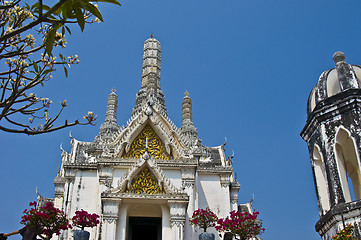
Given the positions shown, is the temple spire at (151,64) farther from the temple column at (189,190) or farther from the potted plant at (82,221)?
the potted plant at (82,221)

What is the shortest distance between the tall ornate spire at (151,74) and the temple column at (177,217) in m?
8.79

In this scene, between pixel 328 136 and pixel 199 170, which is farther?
pixel 199 170

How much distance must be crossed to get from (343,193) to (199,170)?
7259 mm

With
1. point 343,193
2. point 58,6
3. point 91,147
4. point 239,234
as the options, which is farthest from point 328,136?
point 91,147

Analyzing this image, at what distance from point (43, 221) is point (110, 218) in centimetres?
362

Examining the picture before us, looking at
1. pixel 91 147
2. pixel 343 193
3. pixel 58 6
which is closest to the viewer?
pixel 58 6

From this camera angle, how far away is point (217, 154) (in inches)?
830

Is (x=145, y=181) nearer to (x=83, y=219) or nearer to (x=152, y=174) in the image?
(x=152, y=174)

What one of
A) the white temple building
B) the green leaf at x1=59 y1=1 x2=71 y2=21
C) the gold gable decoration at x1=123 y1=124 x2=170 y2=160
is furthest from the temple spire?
the green leaf at x1=59 y1=1 x2=71 y2=21

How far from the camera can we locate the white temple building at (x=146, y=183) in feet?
49.0

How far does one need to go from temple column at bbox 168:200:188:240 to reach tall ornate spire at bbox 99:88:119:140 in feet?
33.5

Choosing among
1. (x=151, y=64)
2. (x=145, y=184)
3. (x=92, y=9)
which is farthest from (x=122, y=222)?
(x=151, y=64)

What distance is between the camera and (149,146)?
57.1ft

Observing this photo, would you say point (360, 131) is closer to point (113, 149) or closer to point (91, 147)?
point (113, 149)
